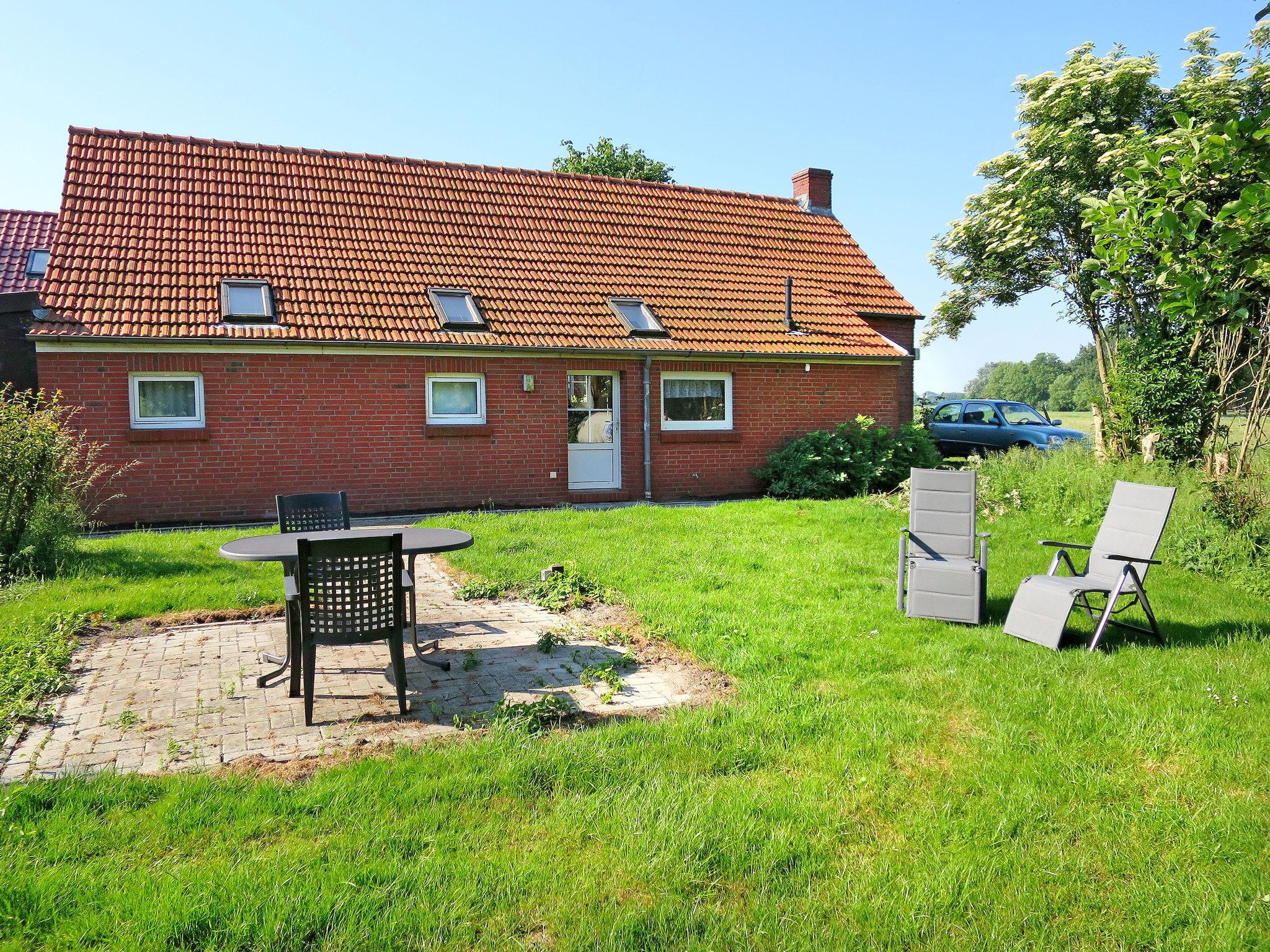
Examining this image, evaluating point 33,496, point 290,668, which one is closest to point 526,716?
point 290,668

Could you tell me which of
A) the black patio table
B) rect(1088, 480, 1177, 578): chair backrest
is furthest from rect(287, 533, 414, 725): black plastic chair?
rect(1088, 480, 1177, 578): chair backrest

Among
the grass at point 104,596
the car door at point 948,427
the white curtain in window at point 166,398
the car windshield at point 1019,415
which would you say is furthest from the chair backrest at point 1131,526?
Result: the car door at point 948,427

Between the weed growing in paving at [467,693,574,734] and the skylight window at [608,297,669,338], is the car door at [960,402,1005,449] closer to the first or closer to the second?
the skylight window at [608,297,669,338]

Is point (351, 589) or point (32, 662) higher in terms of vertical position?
point (351, 589)

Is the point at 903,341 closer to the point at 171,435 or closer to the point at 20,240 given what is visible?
the point at 171,435

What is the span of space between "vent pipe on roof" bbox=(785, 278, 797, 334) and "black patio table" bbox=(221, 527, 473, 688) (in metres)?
11.7

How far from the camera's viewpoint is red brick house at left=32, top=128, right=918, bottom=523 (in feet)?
41.6

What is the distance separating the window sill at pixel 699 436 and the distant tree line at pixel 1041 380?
6905 centimetres

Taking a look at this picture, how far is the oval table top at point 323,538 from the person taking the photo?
5347 mm

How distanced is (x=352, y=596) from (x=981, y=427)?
61.3 feet

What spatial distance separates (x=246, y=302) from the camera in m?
13.3

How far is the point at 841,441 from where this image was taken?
1580 centimetres

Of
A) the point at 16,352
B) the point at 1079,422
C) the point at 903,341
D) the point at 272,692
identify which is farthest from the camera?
the point at 1079,422

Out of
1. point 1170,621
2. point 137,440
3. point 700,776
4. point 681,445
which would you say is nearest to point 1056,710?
point 700,776
